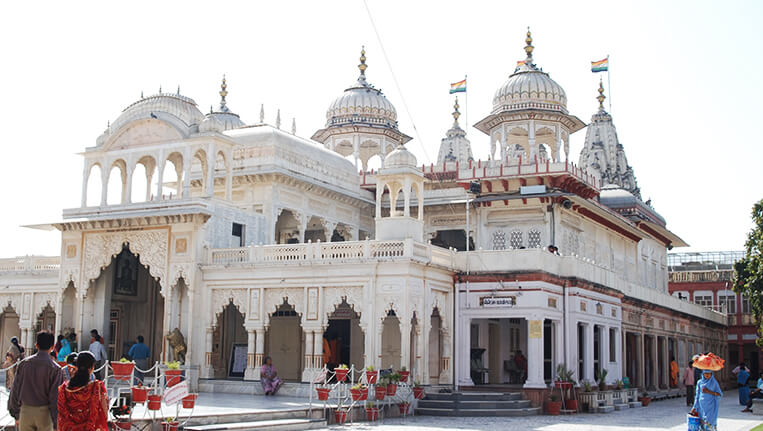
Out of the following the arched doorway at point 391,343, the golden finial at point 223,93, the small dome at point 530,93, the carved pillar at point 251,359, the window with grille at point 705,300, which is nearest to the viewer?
the carved pillar at point 251,359

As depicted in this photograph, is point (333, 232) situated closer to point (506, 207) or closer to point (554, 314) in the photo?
point (506, 207)

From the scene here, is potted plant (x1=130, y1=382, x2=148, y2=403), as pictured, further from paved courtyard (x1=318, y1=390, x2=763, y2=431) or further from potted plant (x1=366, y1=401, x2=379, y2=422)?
potted plant (x1=366, y1=401, x2=379, y2=422)

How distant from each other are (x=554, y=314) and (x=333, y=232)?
1165 centimetres

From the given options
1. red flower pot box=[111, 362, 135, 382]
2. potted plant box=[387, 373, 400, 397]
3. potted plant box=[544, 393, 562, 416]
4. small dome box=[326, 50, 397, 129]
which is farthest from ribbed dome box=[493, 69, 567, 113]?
red flower pot box=[111, 362, 135, 382]

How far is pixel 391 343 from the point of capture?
2472 centimetres

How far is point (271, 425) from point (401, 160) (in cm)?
975

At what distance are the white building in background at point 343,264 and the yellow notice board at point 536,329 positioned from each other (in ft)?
0.19

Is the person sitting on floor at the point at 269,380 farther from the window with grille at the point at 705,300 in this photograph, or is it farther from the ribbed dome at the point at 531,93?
the window with grille at the point at 705,300

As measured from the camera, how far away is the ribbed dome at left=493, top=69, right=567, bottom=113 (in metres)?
33.4

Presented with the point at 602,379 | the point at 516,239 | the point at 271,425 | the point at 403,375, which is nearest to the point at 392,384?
the point at 403,375

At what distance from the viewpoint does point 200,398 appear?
21453mm

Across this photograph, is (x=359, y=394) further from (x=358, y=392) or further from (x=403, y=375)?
(x=403, y=375)

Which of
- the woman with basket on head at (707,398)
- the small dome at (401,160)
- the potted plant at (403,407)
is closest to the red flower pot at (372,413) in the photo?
the potted plant at (403,407)

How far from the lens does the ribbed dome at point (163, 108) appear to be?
26656 mm
